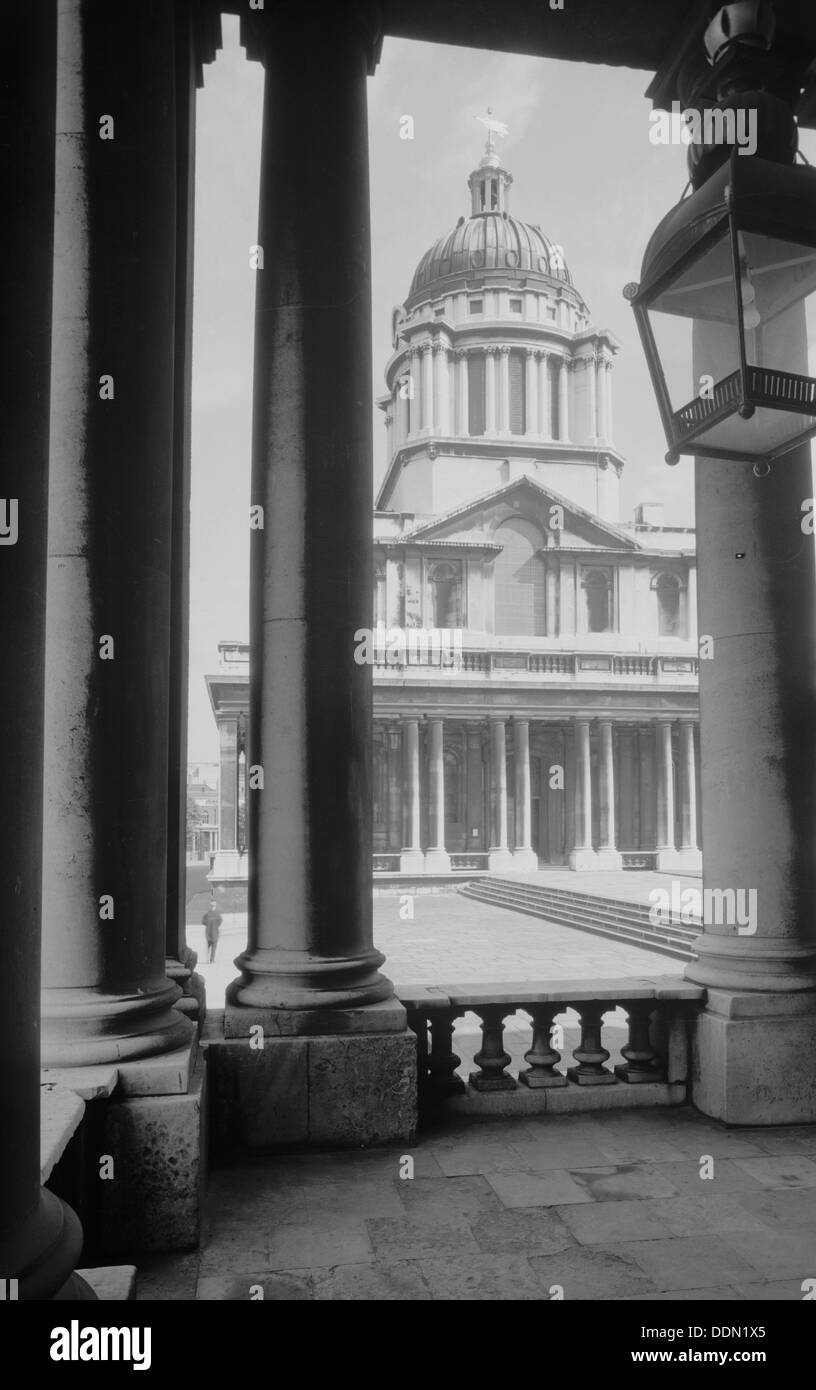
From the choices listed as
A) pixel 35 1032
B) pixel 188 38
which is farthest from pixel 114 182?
pixel 35 1032

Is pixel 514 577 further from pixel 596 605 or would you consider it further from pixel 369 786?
pixel 369 786

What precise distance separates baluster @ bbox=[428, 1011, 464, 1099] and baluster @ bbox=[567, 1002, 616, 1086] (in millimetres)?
823

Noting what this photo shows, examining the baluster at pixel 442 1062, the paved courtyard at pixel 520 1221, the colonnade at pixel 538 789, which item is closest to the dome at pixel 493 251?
the colonnade at pixel 538 789

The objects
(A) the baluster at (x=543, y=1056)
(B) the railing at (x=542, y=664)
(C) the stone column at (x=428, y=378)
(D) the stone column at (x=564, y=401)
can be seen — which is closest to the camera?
(A) the baluster at (x=543, y=1056)

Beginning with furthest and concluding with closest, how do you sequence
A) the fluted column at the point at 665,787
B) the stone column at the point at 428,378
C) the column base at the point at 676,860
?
the stone column at the point at 428,378 → the fluted column at the point at 665,787 → the column base at the point at 676,860

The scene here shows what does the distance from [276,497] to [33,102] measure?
153 inches

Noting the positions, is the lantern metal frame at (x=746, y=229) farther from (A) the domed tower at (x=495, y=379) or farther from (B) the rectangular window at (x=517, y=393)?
(B) the rectangular window at (x=517, y=393)

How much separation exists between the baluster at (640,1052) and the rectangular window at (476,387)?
61.0 meters

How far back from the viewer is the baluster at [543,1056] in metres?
7.05

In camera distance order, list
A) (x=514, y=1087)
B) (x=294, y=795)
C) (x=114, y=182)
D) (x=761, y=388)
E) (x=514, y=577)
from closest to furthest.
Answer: (x=761, y=388) < (x=114, y=182) < (x=294, y=795) < (x=514, y=1087) < (x=514, y=577)

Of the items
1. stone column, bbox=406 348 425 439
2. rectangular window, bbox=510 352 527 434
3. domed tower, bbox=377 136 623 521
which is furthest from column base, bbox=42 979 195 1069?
rectangular window, bbox=510 352 527 434

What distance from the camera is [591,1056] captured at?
714 cm

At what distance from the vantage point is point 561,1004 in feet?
23.2
